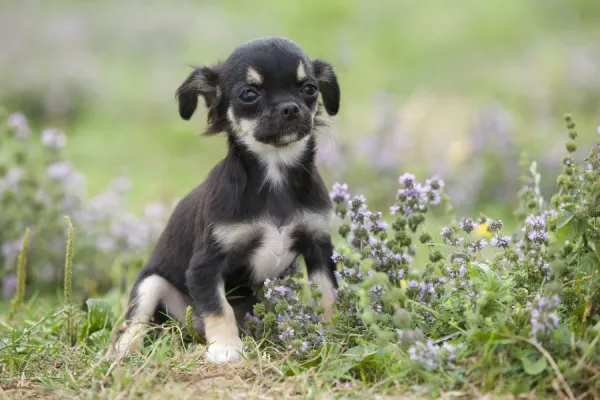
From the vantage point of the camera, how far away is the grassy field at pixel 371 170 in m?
3.18

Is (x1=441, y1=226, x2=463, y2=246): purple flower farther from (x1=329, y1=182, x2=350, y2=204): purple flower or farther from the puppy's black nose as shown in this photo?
the puppy's black nose

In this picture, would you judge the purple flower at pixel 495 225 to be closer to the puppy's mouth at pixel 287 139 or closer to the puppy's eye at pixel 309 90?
the puppy's mouth at pixel 287 139

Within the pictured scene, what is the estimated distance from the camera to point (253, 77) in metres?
4.03

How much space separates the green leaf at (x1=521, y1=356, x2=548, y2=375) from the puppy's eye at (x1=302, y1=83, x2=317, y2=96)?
172cm

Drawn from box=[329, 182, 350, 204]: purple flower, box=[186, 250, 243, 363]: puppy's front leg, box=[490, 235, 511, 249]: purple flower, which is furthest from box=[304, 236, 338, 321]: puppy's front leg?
box=[490, 235, 511, 249]: purple flower

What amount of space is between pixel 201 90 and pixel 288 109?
2.13 ft

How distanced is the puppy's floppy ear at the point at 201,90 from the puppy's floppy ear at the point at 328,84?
514 millimetres

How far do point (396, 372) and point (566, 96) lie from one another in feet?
24.2

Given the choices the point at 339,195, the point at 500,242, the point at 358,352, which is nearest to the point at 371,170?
the point at 339,195

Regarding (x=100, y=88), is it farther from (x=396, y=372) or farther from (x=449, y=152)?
(x=396, y=372)

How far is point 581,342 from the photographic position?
→ 304 cm

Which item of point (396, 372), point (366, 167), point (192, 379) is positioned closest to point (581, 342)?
point (396, 372)

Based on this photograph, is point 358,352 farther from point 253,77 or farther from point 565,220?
point 253,77

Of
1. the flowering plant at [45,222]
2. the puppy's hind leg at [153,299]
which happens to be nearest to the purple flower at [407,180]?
the puppy's hind leg at [153,299]
